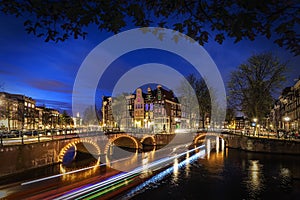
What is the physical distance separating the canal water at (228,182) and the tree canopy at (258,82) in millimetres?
12434

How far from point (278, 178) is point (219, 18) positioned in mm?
23170

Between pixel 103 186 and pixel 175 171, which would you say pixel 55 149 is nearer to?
pixel 103 186

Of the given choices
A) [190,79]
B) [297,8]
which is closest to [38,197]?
[297,8]

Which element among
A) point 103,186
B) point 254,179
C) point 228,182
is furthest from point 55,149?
point 254,179

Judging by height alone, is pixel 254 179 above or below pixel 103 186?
below

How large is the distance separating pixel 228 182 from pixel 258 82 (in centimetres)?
2508

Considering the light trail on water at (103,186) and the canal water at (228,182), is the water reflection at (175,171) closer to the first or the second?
the canal water at (228,182)

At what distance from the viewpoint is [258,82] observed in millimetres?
42281

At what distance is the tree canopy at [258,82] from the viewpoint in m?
41.5

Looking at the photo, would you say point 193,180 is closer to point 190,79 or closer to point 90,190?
point 90,190

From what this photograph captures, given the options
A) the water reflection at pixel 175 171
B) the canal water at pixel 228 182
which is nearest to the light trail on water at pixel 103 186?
the water reflection at pixel 175 171

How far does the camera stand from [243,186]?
69.1 feet

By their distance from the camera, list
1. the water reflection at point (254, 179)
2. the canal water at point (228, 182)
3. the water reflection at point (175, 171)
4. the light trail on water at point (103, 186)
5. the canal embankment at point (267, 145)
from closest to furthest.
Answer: the light trail on water at point (103, 186)
the canal water at point (228, 182)
the water reflection at point (254, 179)
the water reflection at point (175, 171)
the canal embankment at point (267, 145)

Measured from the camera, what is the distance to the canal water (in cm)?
1883
